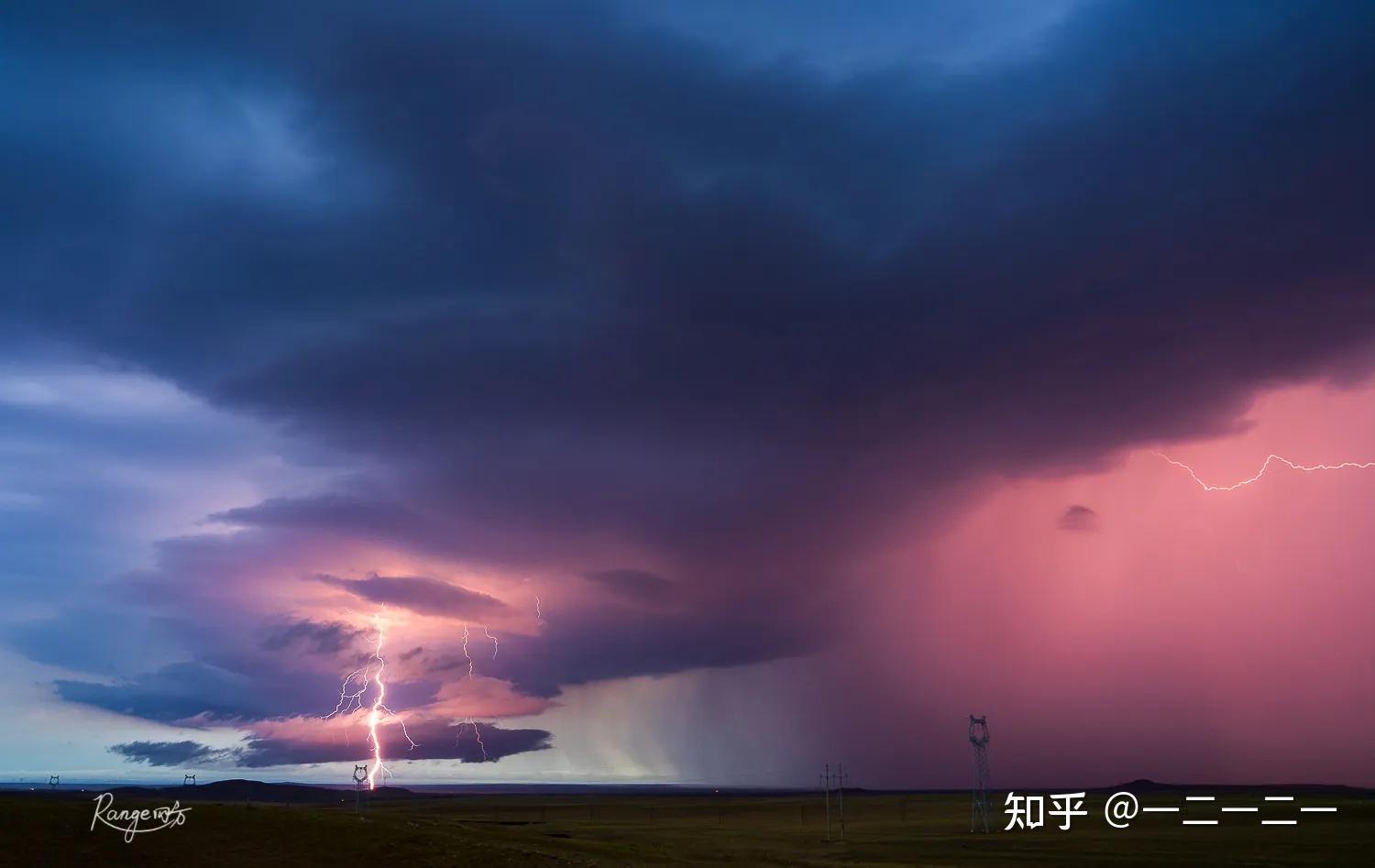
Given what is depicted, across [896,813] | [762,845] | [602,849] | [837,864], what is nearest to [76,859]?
[602,849]

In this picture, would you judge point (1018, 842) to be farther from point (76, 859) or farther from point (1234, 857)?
point (76, 859)

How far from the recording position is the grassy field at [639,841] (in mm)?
61844

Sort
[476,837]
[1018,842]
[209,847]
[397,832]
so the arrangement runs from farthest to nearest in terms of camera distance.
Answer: [1018,842] → [476,837] → [397,832] → [209,847]

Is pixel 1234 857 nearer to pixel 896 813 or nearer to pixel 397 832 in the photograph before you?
pixel 397 832

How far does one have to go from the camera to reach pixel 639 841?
10175cm

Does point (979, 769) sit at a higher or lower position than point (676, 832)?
higher

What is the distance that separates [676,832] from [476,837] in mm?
59024

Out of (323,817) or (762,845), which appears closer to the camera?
(323,817)

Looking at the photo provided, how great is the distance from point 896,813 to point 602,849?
127717 mm

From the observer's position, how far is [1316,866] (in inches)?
3351

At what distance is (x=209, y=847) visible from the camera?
205ft

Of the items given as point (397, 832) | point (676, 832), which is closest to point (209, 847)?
point (397, 832)

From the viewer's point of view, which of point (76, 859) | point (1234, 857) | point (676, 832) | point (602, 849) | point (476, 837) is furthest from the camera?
point (676, 832)

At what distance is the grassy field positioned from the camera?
203 ft
